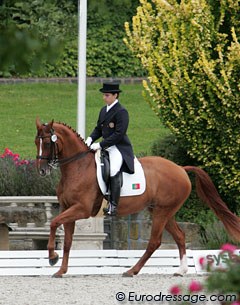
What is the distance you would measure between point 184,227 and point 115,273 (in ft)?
7.01

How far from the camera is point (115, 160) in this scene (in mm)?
11875

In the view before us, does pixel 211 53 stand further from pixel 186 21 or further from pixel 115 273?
pixel 115 273

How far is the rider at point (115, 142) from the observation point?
11836 millimetres

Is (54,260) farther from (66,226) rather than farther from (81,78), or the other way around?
(81,78)

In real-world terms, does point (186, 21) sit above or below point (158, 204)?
above

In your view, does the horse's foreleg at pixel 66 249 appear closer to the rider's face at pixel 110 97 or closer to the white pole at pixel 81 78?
the rider's face at pixel 110 97

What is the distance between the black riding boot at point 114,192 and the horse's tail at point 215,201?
999 millimetres

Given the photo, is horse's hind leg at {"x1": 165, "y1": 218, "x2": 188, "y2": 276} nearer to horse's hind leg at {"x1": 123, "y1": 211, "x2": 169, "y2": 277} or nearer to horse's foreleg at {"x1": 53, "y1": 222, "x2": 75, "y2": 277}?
horse's hind leg at {"x1": 123, "y1": 211, "x2": 169, "y2": 277}

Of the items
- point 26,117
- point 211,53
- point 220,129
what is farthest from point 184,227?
point 26,117

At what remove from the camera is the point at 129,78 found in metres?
24.5

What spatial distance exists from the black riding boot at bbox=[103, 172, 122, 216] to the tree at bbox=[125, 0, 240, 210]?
2.31m

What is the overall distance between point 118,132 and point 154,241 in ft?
4.16

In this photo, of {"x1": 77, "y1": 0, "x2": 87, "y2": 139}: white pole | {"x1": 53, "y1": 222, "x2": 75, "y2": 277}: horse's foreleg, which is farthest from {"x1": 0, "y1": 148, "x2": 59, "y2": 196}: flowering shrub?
{"x1": 53, "y1": 222, "x2": 75, "y2": 277}: horse's foreleg

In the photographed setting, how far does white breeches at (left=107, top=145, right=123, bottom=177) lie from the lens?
11844mm
